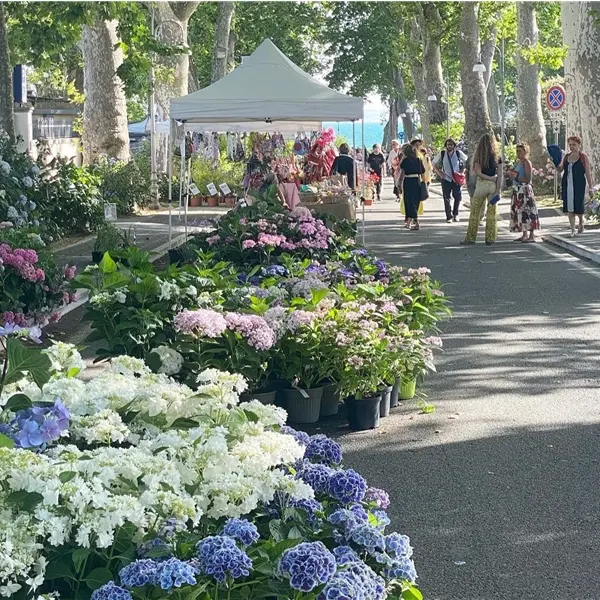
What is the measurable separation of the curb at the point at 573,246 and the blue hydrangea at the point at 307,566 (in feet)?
45.6

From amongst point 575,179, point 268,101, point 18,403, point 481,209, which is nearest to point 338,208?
point 481,209

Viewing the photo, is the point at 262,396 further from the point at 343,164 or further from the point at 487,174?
the point at 343,164

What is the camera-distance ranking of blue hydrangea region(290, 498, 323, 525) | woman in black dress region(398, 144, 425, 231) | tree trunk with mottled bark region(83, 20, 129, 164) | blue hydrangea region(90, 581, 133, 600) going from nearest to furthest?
blue hydrangea region(90, 581, 133, 600) → blue hydrangea region(290, 498, 323, 525) → woman in black dress region(398, 144, 425, 231) → tree trunk with mottled bark region(83, 20, 129, 164)

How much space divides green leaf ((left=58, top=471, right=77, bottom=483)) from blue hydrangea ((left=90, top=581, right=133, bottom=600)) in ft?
1.22

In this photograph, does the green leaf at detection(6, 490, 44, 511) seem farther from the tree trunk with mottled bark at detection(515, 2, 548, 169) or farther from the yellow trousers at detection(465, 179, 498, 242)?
the tree trunk with mottled bark at detection(515, 2, 548, 169)

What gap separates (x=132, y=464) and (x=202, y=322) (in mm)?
3359

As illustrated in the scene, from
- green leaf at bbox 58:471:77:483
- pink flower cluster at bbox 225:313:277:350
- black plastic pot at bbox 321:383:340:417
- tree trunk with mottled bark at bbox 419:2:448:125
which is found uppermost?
→ tree trunk with mottled bark at bbox 419:2:448:125

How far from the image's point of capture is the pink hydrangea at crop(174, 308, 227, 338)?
6668 mm

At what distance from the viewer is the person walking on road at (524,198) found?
1962 centimetres

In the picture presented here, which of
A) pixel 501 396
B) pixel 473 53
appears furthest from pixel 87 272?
pixel 473 53

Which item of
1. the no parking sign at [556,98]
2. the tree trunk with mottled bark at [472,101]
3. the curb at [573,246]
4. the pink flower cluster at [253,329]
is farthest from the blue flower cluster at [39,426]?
the tree trunk with mottled bark at [472,101]

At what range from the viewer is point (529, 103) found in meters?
35.3

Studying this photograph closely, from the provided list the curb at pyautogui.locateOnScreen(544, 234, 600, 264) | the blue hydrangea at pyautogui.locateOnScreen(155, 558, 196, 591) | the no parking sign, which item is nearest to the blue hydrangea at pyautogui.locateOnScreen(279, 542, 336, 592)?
the blue hydrangea at pyautogui.locateOnScreen(155, 558, 196, 591)

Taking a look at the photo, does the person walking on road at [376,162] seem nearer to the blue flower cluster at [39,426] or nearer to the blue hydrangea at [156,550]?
the blue flower cluster at [39,426]
